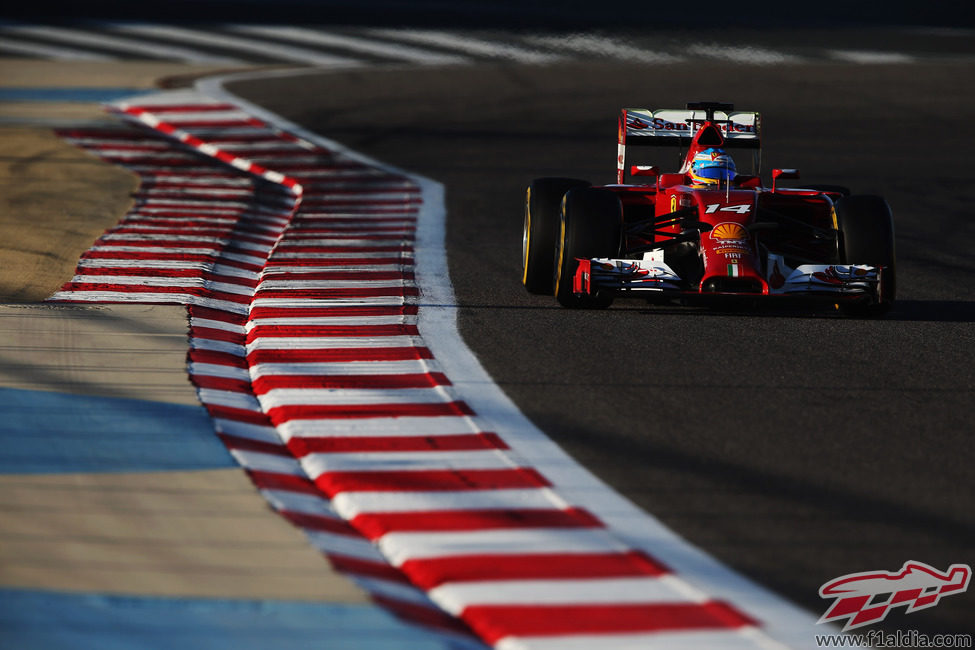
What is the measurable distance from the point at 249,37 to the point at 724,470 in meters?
Result: 23.5

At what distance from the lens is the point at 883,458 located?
234 inches

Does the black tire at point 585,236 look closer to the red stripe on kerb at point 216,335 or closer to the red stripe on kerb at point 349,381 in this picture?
the red stripe on kerb at point 349,381

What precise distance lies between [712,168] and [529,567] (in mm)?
5240

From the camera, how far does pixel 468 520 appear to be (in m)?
5.22

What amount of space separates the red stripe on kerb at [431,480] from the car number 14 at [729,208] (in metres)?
3.50

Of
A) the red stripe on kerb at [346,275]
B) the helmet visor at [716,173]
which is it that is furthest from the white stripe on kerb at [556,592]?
the red stripe on kerb at [346,275]

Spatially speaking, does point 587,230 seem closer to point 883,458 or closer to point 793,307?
point 793,307

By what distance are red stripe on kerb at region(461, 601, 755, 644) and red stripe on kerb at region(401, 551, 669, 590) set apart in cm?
24

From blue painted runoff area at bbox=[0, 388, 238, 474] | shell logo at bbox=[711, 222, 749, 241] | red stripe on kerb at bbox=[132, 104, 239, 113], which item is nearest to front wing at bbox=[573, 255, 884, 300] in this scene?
shell logo at bbox=[711, 222, 749, 241]

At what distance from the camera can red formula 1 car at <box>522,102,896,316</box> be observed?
334 inches

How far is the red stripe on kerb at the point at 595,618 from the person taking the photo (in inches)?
169

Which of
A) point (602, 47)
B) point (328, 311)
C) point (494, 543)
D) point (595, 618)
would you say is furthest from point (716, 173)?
point (602, 47)

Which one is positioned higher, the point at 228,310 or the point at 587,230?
the point at 587,230

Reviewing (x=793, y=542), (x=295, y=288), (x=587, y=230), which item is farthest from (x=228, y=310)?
(x=793, y=542)
